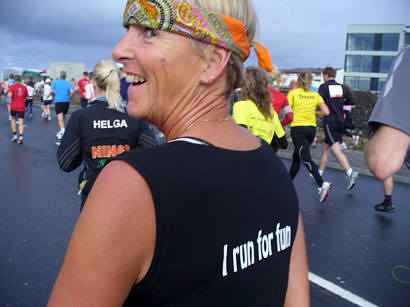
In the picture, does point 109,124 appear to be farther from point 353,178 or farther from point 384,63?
point 384,63

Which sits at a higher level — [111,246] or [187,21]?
[187,21]

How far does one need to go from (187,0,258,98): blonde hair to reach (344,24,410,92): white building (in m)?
72.7

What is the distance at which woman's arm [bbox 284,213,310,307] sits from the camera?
1.28 metres

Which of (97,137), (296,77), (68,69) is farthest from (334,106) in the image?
(68,69)

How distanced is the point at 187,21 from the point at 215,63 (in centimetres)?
14

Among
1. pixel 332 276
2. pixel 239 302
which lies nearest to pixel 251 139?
pixel 239 302

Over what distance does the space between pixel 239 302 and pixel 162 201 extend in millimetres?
350

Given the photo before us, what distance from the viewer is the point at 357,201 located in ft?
23.1

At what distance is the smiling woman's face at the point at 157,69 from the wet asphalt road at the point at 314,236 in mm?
2979

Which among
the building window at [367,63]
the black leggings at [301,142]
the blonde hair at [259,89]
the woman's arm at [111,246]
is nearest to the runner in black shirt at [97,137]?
the blonde hair at [259,89]

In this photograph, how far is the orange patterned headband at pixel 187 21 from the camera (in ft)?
3.34

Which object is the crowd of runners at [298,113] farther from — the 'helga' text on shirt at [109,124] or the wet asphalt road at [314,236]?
the 'helga' text on shirt at [109,124]

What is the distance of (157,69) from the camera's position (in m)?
1.04

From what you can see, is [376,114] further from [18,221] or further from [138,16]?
[18,221]
